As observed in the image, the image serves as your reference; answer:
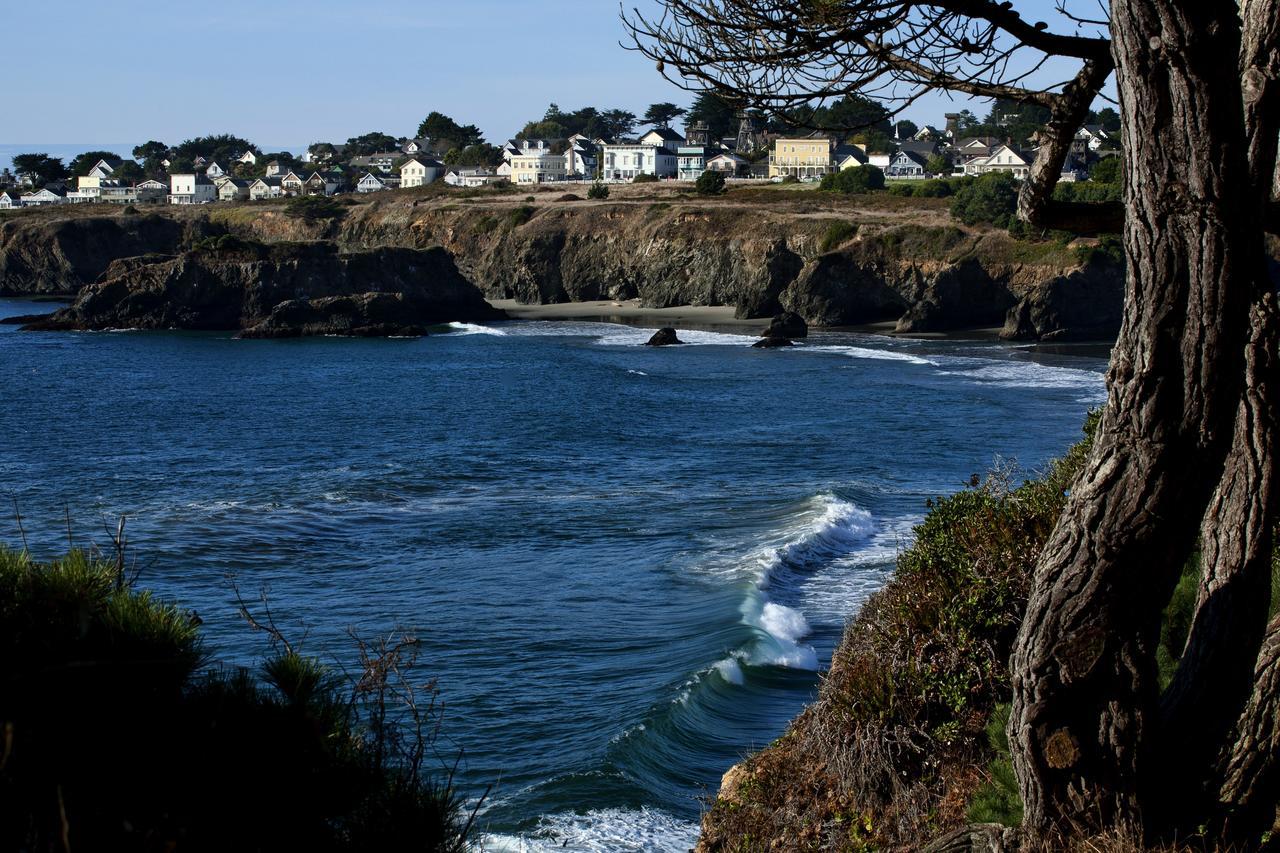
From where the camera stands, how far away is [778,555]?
2181cm

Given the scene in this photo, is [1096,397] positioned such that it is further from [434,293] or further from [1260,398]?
[434,293]

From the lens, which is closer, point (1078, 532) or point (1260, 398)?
point (1078, 532)

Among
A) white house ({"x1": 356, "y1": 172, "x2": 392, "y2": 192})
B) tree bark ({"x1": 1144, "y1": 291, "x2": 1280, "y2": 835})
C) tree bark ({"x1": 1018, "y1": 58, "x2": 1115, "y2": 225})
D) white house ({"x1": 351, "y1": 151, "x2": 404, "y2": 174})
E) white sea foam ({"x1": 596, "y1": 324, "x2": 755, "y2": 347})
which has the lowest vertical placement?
white sea foam ({"x1": 596, "y1": 324, "x2": 755, "y2": 347})

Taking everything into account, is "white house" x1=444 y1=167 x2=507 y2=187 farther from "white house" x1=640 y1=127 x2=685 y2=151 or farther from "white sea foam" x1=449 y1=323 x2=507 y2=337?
"white sea foam" x1=449 y1=323 x2=507 y2=337

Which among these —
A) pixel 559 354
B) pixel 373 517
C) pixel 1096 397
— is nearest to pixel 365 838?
pixel 373 517

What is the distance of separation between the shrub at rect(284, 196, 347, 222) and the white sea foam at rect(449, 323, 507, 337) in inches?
1387

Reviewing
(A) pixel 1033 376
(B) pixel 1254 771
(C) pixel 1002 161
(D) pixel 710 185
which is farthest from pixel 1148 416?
(C) pixel 1002 161

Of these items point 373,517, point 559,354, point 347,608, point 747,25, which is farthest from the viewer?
point 559,354

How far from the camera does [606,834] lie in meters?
12.1

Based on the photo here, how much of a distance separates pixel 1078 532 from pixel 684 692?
34.7ft

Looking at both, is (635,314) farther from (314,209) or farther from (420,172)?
(420,172)

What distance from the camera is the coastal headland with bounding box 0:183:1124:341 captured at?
230ft

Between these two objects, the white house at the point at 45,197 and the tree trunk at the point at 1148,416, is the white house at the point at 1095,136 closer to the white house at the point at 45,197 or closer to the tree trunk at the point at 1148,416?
the tree trunk at the point at 1148,416

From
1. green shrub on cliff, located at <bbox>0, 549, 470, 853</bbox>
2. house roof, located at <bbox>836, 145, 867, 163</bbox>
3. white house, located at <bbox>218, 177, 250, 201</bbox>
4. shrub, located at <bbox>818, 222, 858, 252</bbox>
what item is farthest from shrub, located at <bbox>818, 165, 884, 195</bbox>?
green shrub on cliff, located at <bbox>0, 549, 470, 853</bbox>
